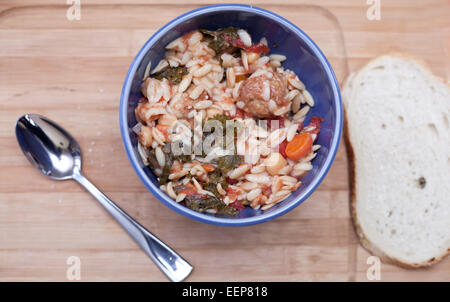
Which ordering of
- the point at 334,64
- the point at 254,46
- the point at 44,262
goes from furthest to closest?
the point at 334,64
the point at 44,262
the point at 254,46

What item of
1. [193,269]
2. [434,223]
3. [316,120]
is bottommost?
[193,269]

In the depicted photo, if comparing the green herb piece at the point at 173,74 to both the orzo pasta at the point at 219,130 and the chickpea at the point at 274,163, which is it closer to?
the orzo pasta at the point at 219,130

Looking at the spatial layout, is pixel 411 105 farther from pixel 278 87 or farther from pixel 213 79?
pixel 213 79

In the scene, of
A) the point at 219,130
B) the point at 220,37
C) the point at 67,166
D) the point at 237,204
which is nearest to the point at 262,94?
the point at 219,130

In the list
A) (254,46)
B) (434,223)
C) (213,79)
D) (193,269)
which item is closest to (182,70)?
(213,79)

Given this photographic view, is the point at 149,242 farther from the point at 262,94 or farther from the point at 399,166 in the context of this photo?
the point at 399,166

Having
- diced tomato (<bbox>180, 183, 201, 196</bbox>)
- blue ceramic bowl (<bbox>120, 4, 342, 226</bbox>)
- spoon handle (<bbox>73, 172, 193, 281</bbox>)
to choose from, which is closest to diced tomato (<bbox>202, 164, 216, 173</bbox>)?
diced tomato (<bbox>180, 183, 201, 196</bbox>)
